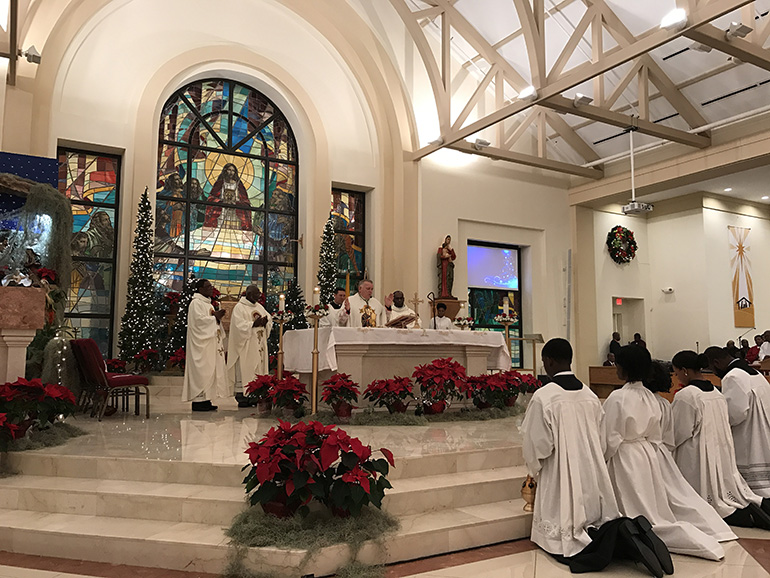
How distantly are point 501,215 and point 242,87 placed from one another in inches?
245

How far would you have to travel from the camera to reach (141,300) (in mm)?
10109

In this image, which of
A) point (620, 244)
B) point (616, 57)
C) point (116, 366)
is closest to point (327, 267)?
point (116, 366)

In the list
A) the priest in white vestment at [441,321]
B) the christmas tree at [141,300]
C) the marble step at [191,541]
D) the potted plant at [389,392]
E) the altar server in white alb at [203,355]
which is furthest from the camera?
the priest in white vestment at [441,321]

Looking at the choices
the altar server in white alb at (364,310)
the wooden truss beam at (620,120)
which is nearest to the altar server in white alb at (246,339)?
the altar server in white alb at (364,310)

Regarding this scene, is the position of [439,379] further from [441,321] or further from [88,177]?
[88,177]

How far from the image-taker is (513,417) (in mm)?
8188

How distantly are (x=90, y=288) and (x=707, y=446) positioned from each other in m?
9.65

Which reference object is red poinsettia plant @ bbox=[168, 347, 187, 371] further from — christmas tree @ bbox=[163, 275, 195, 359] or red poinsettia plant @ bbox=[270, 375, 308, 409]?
red poinsettia plant @ bbox=[270, 375, 308, 409]

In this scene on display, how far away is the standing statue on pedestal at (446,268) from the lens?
13.0m

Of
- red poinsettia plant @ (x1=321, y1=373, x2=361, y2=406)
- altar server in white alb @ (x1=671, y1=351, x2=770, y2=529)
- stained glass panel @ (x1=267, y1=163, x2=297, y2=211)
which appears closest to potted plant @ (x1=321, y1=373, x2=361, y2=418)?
red poinsettia plant @ (x1=321, y1=373, x2=361, y2=406)

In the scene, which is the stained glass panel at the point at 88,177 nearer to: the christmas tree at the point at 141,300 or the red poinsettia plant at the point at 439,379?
the christmas tree at the point at 141,300

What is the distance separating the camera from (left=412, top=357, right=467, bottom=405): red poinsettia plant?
728 cm

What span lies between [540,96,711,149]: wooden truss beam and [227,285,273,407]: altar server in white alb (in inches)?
226

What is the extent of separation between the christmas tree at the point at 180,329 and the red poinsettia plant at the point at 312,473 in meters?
6.85
